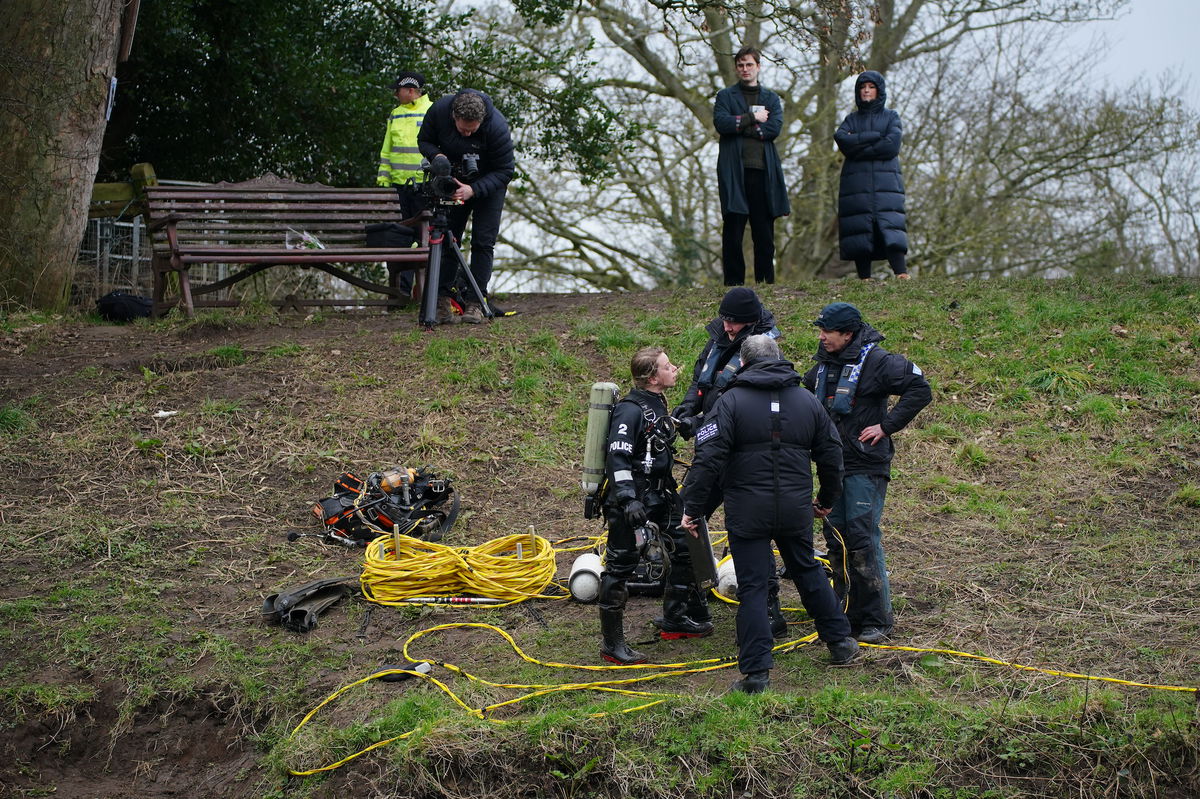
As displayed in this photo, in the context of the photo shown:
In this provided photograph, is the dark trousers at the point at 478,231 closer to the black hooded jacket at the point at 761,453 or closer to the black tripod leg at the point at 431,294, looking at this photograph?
the black tripod leg at the point at 431,294

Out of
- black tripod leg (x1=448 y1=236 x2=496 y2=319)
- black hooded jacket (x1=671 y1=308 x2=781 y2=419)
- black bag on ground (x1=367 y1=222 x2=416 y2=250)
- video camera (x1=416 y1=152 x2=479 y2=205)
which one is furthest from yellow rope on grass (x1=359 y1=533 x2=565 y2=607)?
black bag on ground (x1=367 y1=222 x2=416 y2=250)

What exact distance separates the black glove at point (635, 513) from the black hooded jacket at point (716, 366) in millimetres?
848

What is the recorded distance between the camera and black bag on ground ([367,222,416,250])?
36.7ft

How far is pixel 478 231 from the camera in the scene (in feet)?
35.9

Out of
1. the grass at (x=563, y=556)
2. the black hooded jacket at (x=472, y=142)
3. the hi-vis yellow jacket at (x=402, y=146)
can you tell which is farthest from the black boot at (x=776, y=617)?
the hi-vis yellow jacket at (x=402, y=146)

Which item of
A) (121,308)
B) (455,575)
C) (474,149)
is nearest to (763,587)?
(455,575)

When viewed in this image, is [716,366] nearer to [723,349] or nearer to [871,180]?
[723,349]

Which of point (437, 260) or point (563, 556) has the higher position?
point (437, 260)

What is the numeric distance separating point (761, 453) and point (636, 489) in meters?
0.75

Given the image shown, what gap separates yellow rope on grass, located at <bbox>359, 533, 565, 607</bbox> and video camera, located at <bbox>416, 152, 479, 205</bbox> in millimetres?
4209

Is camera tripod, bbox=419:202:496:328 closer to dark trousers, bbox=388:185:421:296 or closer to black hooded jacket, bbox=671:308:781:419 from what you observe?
dark trousers, bbox=388:185:421:296

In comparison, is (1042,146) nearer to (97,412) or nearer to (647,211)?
(647,211)

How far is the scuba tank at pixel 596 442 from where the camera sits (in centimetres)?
585

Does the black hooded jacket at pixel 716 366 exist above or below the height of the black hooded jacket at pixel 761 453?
above
